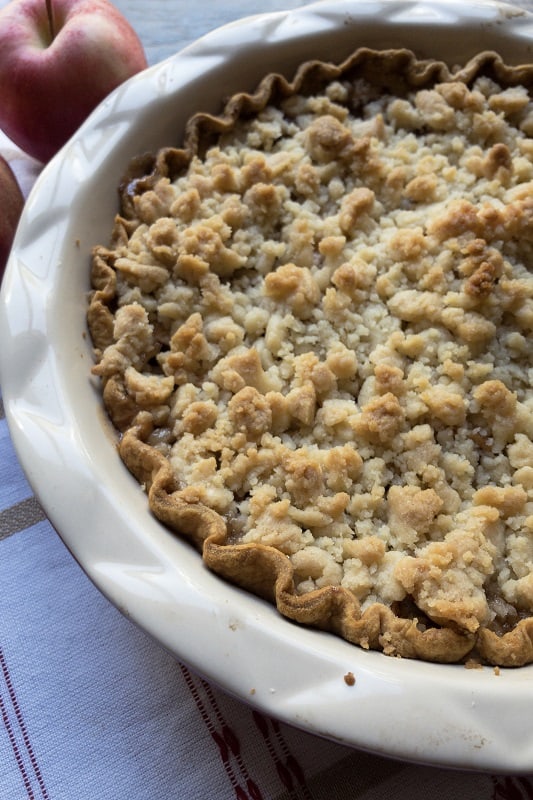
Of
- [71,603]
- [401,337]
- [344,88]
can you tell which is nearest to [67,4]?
[344,88]

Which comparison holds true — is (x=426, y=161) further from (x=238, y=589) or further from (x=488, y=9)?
(x=238, y=589)

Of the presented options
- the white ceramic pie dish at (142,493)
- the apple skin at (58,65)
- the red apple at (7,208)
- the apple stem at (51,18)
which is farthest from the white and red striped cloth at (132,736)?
the apple stem at (51,18)

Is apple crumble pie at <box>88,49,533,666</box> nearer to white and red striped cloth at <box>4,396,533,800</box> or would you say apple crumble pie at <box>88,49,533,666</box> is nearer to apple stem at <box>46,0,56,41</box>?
white and red striped cloth at <box>4,396,533,800</box>

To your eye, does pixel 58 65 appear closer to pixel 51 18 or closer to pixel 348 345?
pixel 51 18

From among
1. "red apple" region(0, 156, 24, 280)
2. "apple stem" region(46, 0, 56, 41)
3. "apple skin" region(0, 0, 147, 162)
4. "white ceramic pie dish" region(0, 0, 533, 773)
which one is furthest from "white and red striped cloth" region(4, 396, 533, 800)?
"apple stem" region(46, 0, 56, 41)

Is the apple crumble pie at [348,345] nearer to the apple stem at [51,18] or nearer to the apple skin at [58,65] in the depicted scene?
the apple skin at [58,65]

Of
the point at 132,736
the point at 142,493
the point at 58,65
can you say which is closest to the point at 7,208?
the point at 58,65
